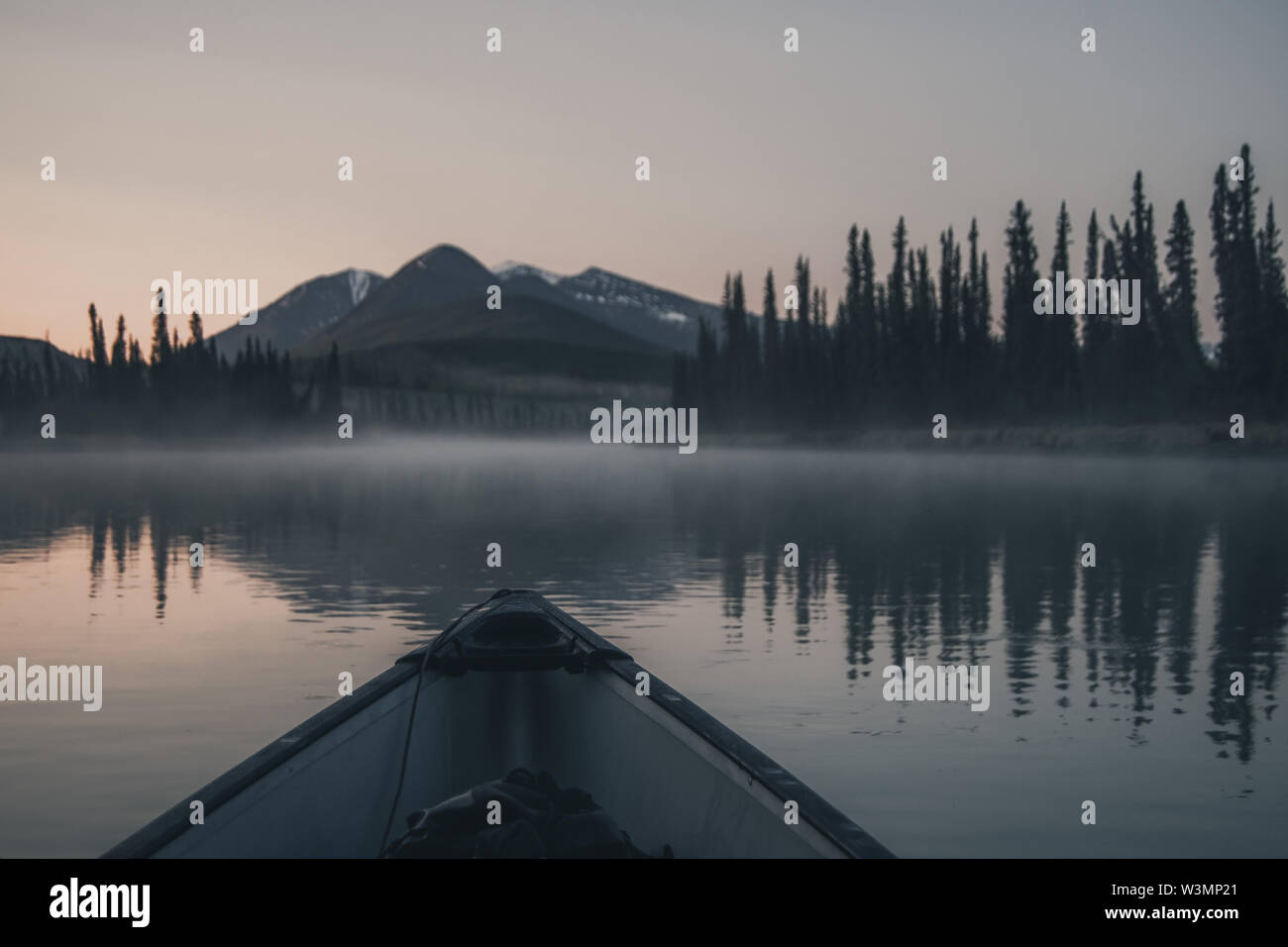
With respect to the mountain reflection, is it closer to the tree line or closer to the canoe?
the canoe

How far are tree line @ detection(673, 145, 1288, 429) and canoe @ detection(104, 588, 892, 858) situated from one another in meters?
94.6

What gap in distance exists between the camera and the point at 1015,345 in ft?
433

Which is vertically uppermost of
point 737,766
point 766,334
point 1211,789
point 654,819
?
point 766,334

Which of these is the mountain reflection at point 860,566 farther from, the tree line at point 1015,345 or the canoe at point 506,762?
the tree line at point 1015,345

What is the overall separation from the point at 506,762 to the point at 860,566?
20413 mm

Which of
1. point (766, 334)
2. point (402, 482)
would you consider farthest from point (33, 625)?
point (766, 334)

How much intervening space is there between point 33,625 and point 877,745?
1541 centimetres

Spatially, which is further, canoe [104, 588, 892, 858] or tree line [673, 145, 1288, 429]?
tree line [673, 145, 1288, 429]

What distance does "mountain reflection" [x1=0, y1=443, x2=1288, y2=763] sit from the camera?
16.6 metres

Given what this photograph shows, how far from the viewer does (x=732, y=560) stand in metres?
30.2
